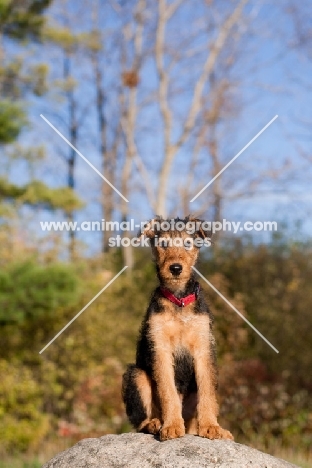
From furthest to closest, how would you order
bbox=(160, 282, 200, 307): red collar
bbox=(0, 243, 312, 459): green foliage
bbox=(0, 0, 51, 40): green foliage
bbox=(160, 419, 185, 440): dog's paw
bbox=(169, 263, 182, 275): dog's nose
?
bbox=(0, 243, 312, 459): green foliage
bbox=(0, 0, 51, 40): green foliage
bbox=(160, 282, 200, 307): red collar
bbox=(169, 263, 182, 275): dog's nose
bbox=(160, 419, 185, 440): dog's paw

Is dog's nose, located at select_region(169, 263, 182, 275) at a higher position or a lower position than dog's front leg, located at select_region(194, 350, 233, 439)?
higher

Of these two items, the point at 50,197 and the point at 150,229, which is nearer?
the point at 150,229

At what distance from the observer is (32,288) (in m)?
10.4

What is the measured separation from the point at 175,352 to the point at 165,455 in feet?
2.29

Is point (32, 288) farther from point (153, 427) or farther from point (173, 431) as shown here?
point (173, 431)

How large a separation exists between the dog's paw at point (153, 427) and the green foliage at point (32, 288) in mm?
5946

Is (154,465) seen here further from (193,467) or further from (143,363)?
(143,363)

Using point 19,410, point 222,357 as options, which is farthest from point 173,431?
point 222,357

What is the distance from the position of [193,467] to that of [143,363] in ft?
3.07

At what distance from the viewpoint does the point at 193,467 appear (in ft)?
13.5

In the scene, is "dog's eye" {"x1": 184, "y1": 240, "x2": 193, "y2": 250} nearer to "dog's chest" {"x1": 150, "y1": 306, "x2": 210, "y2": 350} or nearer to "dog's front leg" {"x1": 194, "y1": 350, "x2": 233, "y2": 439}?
"dog's chest" {"x1": 150, "y1": 306, "x2": 210, "y2": 350}

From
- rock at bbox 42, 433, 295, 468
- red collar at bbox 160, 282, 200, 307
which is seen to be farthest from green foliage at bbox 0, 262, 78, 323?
red collar at bbox 160, 282, 200, 307

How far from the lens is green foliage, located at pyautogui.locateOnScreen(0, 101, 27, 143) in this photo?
11336 mm

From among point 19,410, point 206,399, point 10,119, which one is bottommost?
point 19,410
